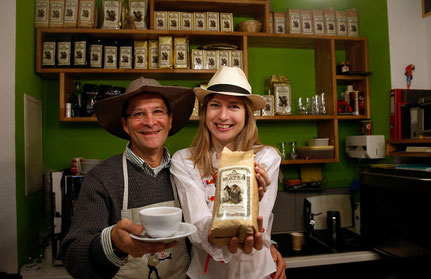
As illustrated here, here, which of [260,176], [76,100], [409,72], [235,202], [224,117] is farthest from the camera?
[409,72]

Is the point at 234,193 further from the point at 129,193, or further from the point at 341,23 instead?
the point at 341,23

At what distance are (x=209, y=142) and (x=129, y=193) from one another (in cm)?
42

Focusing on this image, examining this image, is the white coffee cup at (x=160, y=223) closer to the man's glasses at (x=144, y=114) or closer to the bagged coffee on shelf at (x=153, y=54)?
the man's glasses at (x=144, y=114)

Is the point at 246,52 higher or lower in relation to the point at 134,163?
higher

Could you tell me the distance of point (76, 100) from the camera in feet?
7.55

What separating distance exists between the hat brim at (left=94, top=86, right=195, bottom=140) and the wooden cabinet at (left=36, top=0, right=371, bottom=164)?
89 cm

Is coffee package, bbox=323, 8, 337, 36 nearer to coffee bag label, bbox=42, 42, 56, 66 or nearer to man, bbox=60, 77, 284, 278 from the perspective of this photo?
man, bbox=60, 77, 284, 278

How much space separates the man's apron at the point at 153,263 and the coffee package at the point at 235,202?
0.37 meters

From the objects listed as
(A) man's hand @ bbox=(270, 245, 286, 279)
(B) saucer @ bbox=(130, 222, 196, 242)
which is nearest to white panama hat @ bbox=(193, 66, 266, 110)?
(B) saucer @ bbox=(130, 222, 196, 242)

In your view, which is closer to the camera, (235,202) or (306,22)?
(235,202)

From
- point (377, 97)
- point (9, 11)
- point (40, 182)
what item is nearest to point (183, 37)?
point (9, 11)

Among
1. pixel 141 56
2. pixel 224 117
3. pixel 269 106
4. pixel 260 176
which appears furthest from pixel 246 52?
pixel 260 176

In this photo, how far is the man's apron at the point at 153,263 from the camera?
3.84ft

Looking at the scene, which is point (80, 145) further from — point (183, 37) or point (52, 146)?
point (183, 37)
